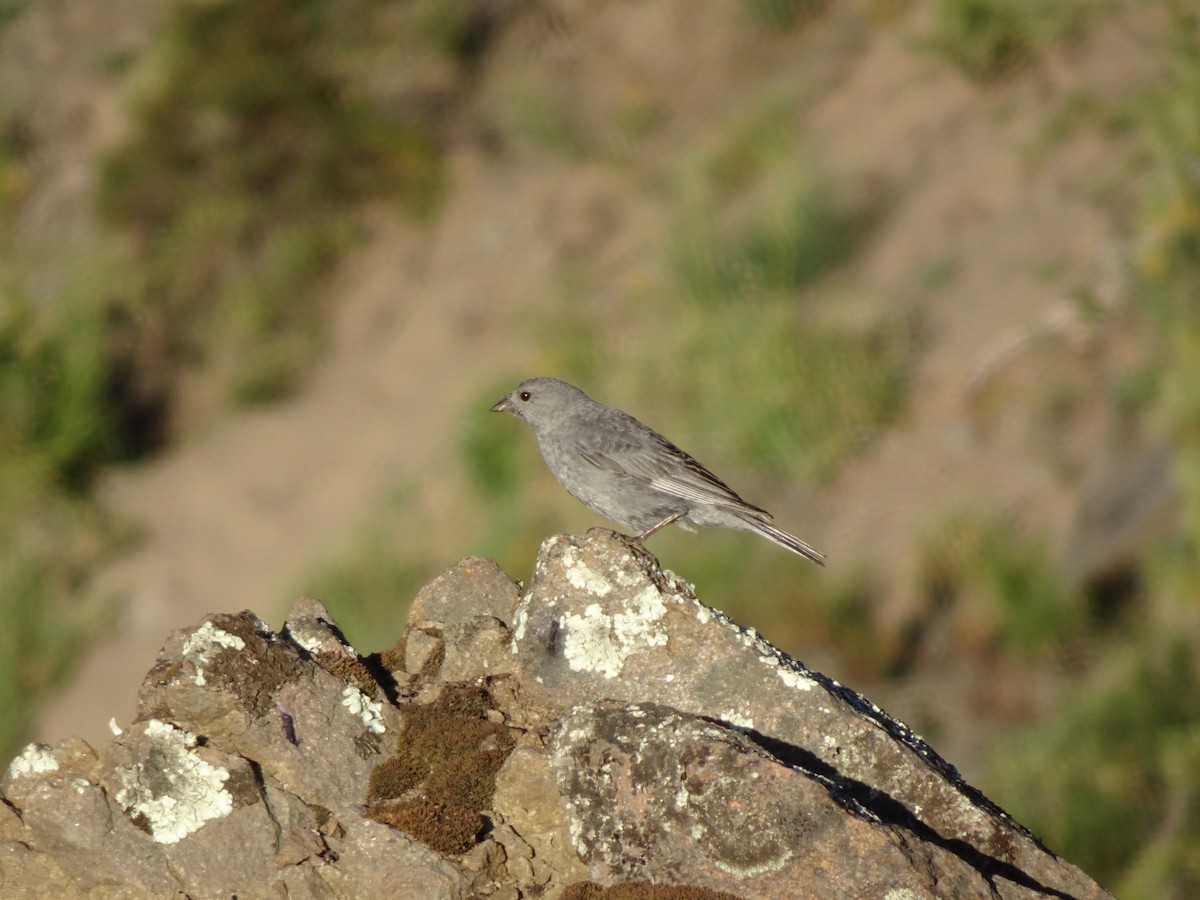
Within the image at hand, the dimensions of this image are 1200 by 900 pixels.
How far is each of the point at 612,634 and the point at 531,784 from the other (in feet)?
2.48

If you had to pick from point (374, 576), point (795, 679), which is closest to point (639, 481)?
point (795, 679)

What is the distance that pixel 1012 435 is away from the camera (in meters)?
15.4

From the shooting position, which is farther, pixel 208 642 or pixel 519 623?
pixel 519 623

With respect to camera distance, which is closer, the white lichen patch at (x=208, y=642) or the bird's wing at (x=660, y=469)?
the white lichen patch at (x=208, y=642)

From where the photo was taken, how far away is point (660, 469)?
8898 millimetres

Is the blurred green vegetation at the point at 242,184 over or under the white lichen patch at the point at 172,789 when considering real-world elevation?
over

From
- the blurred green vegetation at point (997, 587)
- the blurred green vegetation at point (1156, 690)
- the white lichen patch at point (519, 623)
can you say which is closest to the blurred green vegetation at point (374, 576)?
the blurred green vegetation at point (997, 587)

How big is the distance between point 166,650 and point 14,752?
12.7m

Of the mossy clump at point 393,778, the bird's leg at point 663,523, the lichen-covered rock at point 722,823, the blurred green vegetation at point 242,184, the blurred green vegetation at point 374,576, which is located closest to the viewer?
the lichen-covered rock at point 722,823

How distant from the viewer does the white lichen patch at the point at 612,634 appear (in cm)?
565

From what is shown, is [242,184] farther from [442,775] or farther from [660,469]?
[442,775]

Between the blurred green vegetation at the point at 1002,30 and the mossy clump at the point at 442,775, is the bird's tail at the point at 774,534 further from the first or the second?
the blurred green vegetation at the point at 1002,30

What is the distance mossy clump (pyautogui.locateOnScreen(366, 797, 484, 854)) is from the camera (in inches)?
199

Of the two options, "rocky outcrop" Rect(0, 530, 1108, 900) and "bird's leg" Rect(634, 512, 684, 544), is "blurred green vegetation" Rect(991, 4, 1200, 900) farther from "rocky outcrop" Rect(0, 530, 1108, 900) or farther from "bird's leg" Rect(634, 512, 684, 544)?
"rocky outcrop" Rect(0, 530, 1108, 900)
